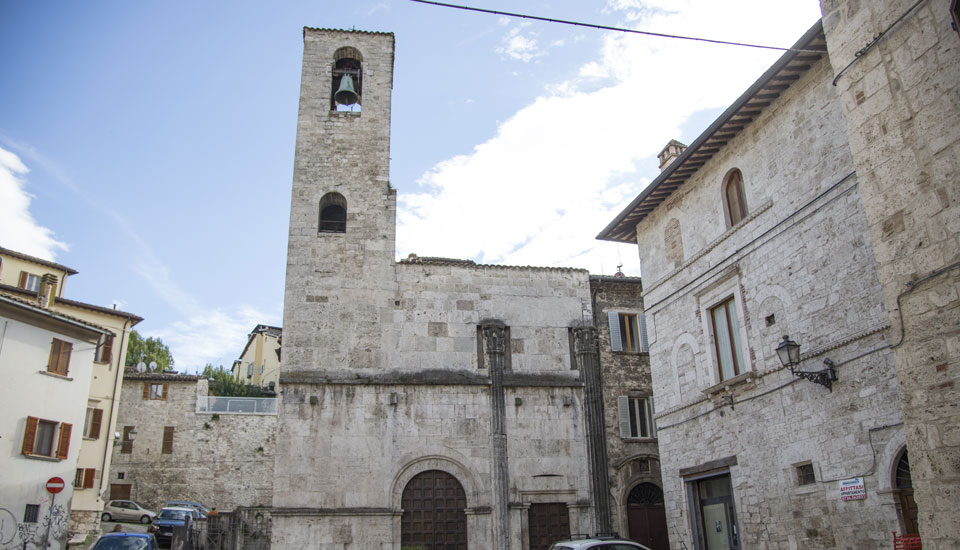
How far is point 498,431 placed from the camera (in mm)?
19484

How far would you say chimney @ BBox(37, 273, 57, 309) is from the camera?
25905mm

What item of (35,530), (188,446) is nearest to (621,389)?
(35,530)

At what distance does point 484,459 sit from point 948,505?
14.0 meters

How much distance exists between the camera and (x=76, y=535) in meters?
24.1

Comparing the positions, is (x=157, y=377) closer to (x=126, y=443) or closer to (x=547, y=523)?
(x=126, y=443)

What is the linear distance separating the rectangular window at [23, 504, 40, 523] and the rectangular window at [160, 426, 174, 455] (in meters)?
10.4

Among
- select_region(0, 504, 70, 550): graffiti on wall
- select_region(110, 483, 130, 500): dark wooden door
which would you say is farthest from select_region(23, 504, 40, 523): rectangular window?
select_region(110, 483, 130, 500): dark wooden door

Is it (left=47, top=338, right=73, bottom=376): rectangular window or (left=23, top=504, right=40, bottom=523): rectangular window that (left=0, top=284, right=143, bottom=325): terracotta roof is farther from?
(left=23, top=504, right=40, bottom=523): rectangular window

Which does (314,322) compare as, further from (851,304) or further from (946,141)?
(946,141)

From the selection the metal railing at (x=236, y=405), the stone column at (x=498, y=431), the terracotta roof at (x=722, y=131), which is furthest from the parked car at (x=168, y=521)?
the terracotta roof at (x=722, y=131)

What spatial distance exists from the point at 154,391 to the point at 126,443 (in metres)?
2.46

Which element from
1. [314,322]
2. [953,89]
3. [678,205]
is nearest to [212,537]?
[314,322]

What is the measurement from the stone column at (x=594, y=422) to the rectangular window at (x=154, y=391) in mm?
20518

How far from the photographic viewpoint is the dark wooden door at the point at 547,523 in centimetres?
1893
